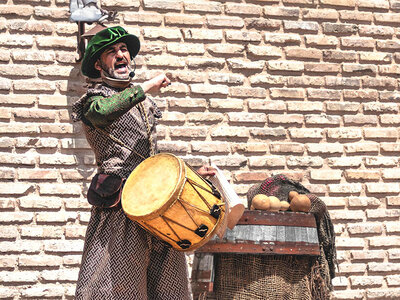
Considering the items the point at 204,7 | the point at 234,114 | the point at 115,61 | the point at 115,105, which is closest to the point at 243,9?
the point at 204,7

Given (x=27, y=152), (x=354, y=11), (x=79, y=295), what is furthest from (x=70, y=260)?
(x=354, y=11)

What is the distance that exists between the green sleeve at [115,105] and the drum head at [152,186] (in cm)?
28

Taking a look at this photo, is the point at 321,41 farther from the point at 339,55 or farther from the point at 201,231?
the point at 201,231

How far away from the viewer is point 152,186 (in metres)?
3.45

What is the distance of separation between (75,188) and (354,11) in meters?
2.61

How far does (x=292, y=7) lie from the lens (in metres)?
5.71

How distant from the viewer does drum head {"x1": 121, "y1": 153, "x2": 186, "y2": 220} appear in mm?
3357

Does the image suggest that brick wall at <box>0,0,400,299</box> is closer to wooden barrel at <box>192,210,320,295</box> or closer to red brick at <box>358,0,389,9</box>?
red brick at <box>358,0,389,9</box>

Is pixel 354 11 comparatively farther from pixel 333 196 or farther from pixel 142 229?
pixel 142 229

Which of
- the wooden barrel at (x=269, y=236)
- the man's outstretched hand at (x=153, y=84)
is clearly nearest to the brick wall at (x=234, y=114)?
the wooden barrel at (x=269, y=236)

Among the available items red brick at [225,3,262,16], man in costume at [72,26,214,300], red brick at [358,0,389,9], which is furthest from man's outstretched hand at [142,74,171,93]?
red brick at [358,0,389,9]

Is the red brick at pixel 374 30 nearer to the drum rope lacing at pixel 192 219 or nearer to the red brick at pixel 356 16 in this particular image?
the red brick at pixel 356 16

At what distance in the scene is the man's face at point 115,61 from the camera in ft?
12.1

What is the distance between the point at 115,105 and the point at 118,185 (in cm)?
41
